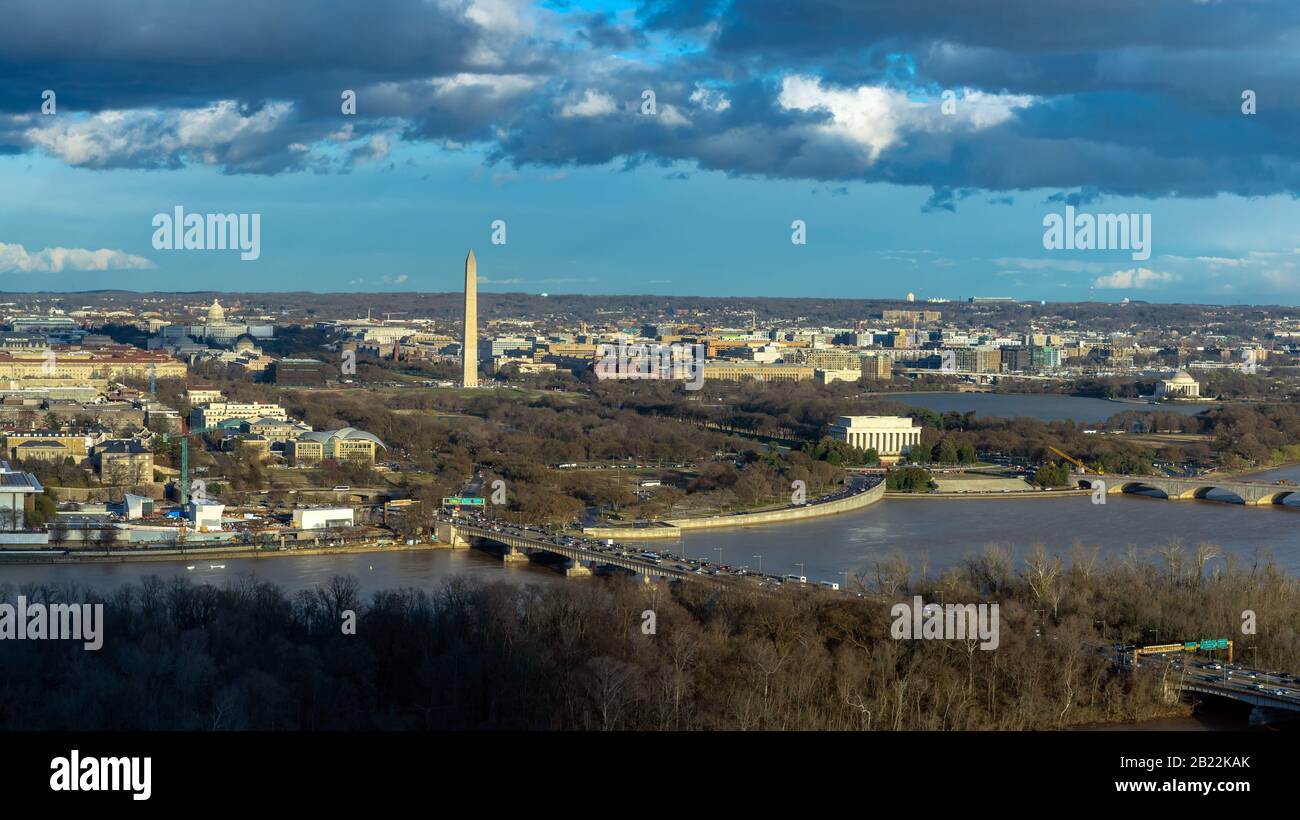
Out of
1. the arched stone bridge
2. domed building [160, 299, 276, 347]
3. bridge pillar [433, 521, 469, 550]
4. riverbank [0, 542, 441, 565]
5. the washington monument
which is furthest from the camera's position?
domed building [160, 299, 276, 347]

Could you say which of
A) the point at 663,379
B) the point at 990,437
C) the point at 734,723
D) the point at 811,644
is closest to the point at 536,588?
the point at 811,644

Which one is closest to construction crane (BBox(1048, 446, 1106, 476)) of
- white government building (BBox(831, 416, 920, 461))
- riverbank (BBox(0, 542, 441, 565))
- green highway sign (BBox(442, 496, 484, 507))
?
white government building (BBox(831, 416, 920, 461))

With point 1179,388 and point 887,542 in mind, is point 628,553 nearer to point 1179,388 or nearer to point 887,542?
point 887,542

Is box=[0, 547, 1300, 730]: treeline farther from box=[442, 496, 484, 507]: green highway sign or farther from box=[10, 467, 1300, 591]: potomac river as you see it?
box=[442, 496, 484, 507]: green highway sign

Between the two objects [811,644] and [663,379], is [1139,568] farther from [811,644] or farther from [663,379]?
[663,379]

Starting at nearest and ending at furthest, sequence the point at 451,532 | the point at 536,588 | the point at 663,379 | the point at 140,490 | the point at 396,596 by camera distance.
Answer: the point at 396,596 → the point at 536,588 → the point at 451,532 → the point at 140,490 → the point at 663,379
